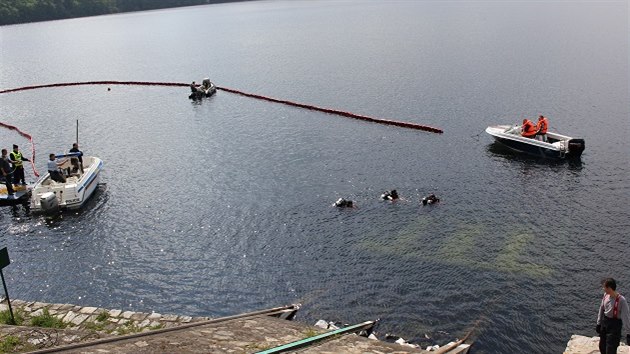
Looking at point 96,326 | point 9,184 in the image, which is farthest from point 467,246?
point 9,184

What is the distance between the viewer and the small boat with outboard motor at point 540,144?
38.3 m

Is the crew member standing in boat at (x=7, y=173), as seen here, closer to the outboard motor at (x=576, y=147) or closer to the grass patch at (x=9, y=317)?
the grass patch at (x=9, y=317)

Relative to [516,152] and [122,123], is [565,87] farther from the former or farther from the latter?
[122,123]

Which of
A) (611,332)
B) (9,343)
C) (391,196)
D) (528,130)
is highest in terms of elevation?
(528,130)

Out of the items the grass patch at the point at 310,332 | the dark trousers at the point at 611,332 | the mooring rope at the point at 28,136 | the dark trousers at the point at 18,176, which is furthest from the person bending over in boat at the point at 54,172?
the dark trousers at the point at 611,332

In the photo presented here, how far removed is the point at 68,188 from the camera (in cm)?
3341

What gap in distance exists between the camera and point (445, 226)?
95.8 ft

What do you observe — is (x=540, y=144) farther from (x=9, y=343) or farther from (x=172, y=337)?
(x=9, y=343)

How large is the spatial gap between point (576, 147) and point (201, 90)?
45467mm

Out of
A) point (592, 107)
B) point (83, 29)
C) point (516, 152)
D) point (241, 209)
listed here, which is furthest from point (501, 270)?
point (83, 29)

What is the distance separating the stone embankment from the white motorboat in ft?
48.4

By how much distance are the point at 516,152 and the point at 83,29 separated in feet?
Answer: 562

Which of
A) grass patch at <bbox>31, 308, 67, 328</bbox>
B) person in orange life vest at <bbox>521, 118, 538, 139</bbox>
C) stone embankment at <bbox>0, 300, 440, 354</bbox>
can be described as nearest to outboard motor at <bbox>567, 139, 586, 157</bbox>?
person in orange life vest at <bbox>521, 118, 538, 139</bbox>

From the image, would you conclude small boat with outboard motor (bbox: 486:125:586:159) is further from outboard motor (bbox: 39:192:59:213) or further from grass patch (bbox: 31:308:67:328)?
grass patch (bbox: 31:308:67:328)
